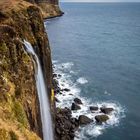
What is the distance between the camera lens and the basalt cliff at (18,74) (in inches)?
962

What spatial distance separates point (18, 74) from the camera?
31.1 meters

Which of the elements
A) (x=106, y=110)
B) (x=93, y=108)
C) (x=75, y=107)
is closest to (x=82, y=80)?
(x=75, y=107)

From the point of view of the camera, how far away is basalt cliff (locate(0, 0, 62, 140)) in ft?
80.2

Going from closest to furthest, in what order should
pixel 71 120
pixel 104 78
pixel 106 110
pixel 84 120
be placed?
pixel 71 120 < pixel 84 120 < pixel 106 110 < pixel 104 78

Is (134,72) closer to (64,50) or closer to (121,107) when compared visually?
(121,107)

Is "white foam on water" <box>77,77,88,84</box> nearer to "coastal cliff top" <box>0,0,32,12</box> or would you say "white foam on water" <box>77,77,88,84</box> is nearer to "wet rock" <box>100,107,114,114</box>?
"wet rock" <box>100,107,114,114</box>

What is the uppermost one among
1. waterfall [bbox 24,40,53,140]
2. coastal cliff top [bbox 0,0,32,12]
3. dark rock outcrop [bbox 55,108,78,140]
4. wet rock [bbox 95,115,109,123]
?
coastal cliff top [bbox 0,0,32,12]

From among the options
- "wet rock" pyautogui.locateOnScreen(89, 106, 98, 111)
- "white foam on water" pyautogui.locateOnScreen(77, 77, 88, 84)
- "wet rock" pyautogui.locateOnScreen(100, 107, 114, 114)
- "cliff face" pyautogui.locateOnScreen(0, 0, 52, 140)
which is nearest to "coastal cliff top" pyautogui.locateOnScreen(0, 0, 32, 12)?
"cliff face" pyautogui.locateOnScreen(0, 0, 52, 140)

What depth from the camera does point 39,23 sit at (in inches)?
1811

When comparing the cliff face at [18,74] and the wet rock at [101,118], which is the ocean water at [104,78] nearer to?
the wet rock at [101,118]

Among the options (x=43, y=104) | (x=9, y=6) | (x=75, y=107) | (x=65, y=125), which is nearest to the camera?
(x=43, y=104)

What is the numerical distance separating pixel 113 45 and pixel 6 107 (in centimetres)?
9955

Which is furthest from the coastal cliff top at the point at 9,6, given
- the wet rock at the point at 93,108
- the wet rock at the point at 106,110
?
the wet rock at the point at 106,110

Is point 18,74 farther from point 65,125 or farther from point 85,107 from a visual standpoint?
point 85,107
